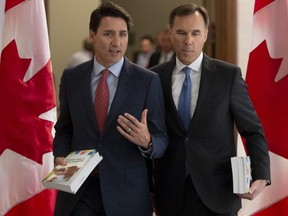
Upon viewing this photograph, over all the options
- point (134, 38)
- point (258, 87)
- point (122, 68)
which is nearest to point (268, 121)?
point (258, 87)

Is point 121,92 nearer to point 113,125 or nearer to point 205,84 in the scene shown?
point 113,125

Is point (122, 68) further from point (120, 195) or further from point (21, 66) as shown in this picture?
point (21, 66)

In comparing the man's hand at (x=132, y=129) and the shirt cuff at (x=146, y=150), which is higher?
the man's hand at (x=132, y=129)

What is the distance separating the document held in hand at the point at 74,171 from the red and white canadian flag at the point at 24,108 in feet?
2.37

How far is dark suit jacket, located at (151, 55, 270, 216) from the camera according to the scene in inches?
94.4

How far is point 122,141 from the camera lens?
2.33 m

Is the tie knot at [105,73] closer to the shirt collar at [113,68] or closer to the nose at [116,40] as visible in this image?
the shirt collar at [113,68]

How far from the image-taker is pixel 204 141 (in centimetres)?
241

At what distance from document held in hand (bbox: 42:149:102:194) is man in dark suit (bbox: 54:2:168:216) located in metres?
0.07

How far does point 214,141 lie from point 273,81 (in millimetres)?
806

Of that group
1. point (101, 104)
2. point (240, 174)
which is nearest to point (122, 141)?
point (101, 104)

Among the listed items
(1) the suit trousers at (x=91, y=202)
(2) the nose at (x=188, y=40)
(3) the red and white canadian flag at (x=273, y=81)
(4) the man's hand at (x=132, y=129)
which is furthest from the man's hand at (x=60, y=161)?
(3) the red and white canadian flag at (x=273, y=81)

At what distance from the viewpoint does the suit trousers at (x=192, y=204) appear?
95.4 inches

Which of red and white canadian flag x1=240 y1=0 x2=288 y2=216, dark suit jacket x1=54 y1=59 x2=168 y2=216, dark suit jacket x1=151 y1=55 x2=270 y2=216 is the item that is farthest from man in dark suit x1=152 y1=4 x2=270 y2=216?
red and white canadian flag x1=240 y1=0 x2=288 y2=216
